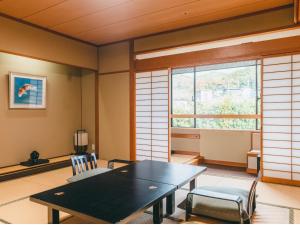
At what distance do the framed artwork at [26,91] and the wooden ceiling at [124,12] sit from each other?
1043mm

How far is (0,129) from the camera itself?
414 cm

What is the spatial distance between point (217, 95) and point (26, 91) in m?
4.73

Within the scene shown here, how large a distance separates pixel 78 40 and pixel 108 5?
181 cm

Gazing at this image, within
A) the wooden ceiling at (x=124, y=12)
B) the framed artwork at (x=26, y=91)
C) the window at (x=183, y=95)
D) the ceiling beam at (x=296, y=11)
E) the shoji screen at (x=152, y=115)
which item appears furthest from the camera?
the window at (x=183, y=95)

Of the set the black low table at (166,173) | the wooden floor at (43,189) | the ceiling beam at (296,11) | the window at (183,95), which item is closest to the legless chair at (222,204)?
the black low table at (166,173)

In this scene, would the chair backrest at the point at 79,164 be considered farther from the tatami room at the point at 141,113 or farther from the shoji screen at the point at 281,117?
the shoji screen at the point at 281,117

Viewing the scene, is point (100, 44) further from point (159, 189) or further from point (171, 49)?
point (159, 189)

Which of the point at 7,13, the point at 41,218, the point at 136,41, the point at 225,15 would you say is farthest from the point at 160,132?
the point at 7,13

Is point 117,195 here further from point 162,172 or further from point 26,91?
point 26,91

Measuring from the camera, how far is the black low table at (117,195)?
165cm

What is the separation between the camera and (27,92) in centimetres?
448

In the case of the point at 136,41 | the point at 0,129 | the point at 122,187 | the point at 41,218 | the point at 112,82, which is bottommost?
the point at 41,218

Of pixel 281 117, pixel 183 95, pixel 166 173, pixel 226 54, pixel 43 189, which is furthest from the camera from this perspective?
pixel 183 95

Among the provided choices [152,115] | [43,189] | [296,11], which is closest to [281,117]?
[296,11]
